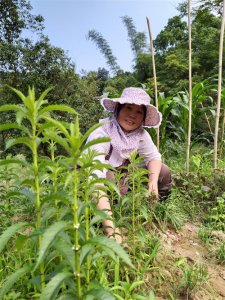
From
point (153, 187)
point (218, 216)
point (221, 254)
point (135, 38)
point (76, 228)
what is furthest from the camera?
point (135, 38)

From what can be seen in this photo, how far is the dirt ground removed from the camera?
6.97 feet

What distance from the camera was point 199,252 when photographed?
103 inches

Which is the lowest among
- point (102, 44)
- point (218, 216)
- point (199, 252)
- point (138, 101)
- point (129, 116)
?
point (199, 252)

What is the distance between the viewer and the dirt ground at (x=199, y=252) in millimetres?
2126

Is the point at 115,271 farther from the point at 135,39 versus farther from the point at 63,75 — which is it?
the point at 135,39

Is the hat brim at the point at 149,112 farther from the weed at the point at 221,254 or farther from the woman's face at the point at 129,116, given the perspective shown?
the weed at the point at 221,254

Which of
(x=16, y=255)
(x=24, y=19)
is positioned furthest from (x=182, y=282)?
(x=24, y=19)

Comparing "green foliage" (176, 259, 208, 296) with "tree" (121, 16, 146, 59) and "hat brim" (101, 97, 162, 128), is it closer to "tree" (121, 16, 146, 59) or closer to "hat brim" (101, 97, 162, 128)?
"hat brim" (101, 97, 162, 128)

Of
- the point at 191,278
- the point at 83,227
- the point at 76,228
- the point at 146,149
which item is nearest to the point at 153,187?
the point at 146,149

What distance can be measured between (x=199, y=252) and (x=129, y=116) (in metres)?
1.24

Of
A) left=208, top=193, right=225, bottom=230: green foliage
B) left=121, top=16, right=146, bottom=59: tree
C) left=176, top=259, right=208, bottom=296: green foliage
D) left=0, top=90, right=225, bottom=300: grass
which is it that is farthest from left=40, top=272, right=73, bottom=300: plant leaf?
left=121, top=16, right=146, bottom=59: tree

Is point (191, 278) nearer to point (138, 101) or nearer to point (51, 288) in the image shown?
point (51, 288)

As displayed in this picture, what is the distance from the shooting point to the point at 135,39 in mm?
25938

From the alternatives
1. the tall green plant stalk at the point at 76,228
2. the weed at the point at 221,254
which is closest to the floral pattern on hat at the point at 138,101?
the weed at the point at 221,254
